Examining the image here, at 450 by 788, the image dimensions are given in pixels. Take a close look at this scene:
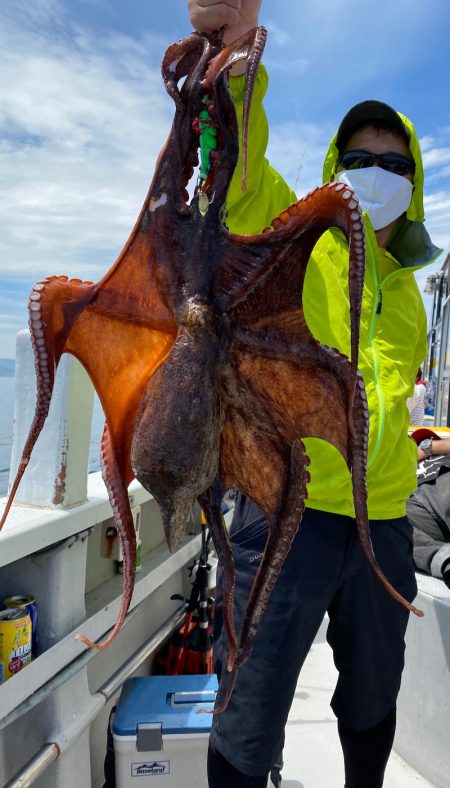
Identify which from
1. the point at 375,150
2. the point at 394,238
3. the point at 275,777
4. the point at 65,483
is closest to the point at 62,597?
the point at 65,483

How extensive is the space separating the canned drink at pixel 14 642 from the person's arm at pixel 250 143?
173 centimetres

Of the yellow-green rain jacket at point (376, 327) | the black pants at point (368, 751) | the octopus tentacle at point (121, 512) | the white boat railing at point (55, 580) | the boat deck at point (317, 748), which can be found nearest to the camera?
the octopus tentacle at point (121, 512)

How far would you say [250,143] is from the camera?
1.56m

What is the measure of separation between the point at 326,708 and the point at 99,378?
374 cm

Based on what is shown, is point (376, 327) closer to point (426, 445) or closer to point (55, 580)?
point (55, 580)

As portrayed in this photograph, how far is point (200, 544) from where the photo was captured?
436cm

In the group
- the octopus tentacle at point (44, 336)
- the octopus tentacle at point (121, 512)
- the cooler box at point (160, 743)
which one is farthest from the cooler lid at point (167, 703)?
the octopus tentacle at point (44, 336)

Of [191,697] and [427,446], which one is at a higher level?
[427,446]

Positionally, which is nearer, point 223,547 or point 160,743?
point 223,547

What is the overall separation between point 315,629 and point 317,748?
1.88 meters

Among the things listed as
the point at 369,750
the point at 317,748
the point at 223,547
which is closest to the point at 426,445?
the point at 317,748

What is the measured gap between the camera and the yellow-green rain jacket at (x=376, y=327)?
6.77ft

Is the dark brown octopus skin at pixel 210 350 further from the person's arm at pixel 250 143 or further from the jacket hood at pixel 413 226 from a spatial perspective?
the jacket hood at pixel 413 226

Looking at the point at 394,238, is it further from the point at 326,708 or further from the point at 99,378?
the point at 326,708
